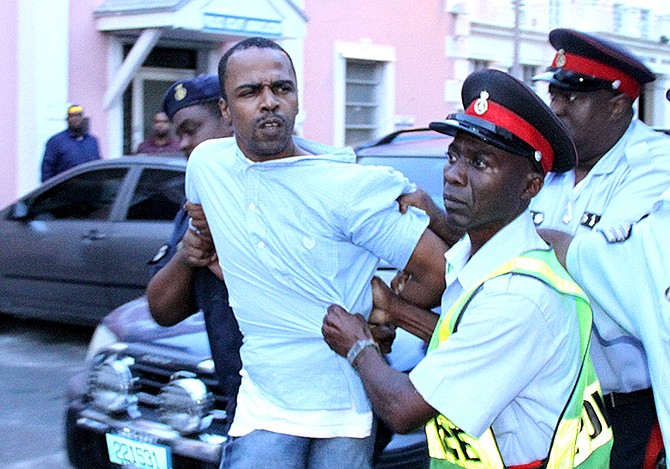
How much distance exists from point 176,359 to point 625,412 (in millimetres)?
1695

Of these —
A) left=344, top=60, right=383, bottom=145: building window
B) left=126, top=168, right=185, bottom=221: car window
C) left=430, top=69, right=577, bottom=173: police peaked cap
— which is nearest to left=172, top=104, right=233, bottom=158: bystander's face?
left=430, top=69, right=577, bottom=173: police peaked cap

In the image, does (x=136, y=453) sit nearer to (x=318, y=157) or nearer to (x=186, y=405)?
(x=186, y=405)

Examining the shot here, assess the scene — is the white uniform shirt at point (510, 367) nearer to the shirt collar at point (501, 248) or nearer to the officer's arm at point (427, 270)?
the shirt collar at point (501, 248)

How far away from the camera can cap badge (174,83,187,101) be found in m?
3.16

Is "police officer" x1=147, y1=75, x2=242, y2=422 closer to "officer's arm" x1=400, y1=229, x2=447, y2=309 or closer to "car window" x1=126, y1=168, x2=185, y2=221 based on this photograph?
"officer's arm" x1=400, y1=229, x2=447, y2=309

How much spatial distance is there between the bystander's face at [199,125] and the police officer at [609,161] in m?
1.01

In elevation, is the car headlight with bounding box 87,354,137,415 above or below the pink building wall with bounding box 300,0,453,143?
below

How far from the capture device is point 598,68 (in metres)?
2.73

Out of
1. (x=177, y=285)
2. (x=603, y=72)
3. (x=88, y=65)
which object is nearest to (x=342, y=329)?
(x=177, y=285)

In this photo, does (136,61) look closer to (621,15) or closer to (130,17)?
(130,17)

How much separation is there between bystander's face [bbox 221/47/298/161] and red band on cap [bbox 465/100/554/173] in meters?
0.58

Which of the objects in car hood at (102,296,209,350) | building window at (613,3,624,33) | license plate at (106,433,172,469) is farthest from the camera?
building window at (613,3,624,33)

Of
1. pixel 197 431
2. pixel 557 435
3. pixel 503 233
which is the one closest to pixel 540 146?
pixel 503 233

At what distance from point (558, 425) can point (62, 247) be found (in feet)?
19.7
